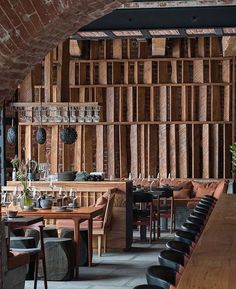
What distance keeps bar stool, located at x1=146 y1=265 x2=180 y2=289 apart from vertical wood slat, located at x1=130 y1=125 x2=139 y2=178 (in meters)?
13.1

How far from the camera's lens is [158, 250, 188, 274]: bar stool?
4067 millimetres

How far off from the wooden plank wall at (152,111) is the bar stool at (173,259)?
486 inches

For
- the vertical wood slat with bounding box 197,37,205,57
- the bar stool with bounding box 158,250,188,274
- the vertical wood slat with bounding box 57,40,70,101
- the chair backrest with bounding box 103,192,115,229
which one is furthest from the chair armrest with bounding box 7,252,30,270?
the vertical wood slat with bounding box 197,37,205,57

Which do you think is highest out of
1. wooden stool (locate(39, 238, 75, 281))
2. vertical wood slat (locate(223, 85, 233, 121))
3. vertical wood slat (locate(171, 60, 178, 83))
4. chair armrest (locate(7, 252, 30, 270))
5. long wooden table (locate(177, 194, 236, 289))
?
vertical wood slat (locate(171, 60, 178, 83))

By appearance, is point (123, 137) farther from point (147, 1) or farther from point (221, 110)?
point (147, 1)

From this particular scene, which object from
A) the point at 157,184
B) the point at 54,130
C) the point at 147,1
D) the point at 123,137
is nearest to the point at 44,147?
the point at 54,130

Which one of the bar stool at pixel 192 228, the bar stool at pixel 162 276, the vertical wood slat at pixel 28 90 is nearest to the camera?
the bar stool at pixel 162 276

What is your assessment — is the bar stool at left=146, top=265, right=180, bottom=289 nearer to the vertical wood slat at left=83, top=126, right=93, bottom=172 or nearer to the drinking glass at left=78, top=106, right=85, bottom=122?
the drinking glass at left=78, top=106, right=85, bottom=122

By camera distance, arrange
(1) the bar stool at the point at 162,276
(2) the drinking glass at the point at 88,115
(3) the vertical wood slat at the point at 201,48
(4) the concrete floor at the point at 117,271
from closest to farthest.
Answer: (1) the bar stool at the point at 162,276, (4) the concrete floor at the point at 117,271, (2) the drinking glass at the point at 88,115, (3) the vertical wood slat at the point at 201,48

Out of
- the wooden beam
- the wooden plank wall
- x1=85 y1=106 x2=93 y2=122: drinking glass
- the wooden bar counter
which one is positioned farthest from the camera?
the wooden plank wall

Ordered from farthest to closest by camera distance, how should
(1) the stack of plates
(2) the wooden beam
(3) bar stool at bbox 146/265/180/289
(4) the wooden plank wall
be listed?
1. (4) the wooden plank wall
2. (2) the wooden beam
3. (1) the stack of plates
4. (3) bar stool at bbox 146/265/180/289

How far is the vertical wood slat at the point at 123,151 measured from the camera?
17016mm

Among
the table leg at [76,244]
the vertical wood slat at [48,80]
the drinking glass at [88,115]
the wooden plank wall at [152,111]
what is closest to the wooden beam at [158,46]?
the wooden plank wall at [152,111]

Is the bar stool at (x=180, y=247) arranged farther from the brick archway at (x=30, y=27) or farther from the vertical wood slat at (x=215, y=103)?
the vertical wood slat at (x=215, y=103)
